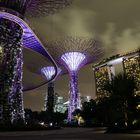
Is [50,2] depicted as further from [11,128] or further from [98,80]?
[98,80]

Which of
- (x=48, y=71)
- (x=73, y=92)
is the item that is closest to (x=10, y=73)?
(x=73, y=92)

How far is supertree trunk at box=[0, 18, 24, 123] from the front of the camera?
4025cm

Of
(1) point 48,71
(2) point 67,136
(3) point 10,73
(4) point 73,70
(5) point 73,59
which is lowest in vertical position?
(2) point 67,136

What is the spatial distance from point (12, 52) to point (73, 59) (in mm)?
27470

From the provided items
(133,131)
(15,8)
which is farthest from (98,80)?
(133,131)

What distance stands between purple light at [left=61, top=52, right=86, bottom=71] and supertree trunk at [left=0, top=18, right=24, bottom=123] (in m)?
24.2

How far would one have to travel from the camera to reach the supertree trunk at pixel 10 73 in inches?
1585

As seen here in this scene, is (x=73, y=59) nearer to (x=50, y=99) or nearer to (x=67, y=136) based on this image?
(x=67, y=136)

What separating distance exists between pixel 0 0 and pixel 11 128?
60.8 feet

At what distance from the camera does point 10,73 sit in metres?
41.4

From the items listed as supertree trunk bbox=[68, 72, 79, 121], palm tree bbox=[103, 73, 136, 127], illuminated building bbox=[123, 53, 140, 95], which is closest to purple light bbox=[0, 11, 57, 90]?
palm tree bbox=[103, 73, 136, 127]

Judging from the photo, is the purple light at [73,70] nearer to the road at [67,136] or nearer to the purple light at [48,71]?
the purple light at [48,71]

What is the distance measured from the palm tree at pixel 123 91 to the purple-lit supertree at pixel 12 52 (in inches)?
497

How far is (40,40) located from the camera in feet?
171
